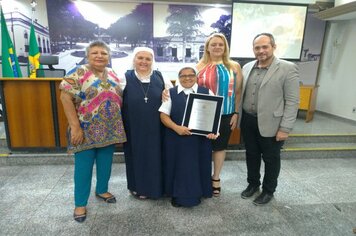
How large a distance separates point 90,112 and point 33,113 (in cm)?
165

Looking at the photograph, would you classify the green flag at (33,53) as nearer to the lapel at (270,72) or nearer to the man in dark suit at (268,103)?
the man in dark suit at (268,103)

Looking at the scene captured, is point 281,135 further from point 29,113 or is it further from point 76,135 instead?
point 29,113

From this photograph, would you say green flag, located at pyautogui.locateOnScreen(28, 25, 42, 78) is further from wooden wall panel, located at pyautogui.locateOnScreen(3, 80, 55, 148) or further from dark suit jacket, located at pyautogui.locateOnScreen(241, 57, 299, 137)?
dark suit jacket, located at pyautogui.locateOnScreen(241, 57, 299, 137)

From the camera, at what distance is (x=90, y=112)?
1.80 metres

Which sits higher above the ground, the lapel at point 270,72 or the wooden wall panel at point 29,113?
the lapel at point 270,72

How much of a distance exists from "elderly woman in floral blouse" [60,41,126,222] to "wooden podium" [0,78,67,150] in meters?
1.34

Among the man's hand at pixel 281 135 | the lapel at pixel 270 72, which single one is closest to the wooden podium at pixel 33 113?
the lapel at pixel 270 72

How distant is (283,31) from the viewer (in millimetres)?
5109

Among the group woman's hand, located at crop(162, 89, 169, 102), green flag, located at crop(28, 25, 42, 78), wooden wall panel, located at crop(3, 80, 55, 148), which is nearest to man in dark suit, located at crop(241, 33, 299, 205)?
woman's hand, located at crop(162, 89, 169, 102)

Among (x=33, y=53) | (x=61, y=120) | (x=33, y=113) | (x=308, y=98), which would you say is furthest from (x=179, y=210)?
(x=33, y=53)

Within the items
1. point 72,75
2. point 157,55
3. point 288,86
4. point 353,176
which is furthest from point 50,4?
point 353,176

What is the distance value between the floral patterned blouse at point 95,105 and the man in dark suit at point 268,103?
1141 millimetres

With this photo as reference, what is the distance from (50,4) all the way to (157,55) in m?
2.44

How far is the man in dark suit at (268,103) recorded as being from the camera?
1923mm
